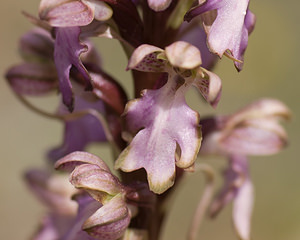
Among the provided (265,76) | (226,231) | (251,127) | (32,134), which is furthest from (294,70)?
(251,127)

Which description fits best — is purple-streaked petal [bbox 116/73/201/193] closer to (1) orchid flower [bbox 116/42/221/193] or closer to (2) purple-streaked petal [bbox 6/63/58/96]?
(1) orchid flower [bbox 116/42/221/193]

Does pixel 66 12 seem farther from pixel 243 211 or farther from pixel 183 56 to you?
pixel 243 211

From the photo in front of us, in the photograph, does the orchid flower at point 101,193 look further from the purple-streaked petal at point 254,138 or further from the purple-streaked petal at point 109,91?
the purple-streaked petal at point 254,138

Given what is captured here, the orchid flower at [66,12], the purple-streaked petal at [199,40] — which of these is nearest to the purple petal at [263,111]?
the purple-streaked petal at [199,40]

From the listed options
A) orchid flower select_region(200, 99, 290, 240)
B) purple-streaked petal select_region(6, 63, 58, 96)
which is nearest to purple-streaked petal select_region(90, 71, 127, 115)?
purple-streaked petal select_region(6, 63, 58, 96)

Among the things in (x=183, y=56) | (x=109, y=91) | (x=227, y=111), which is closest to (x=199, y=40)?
(x=109, y=91)
